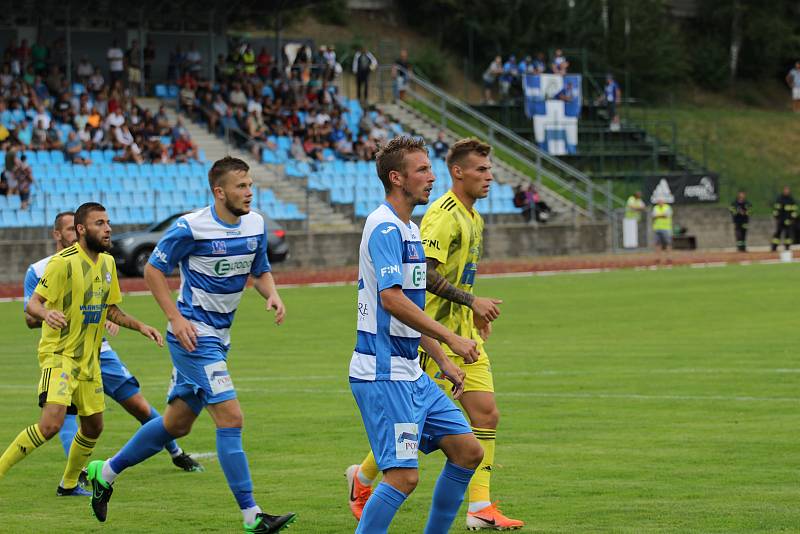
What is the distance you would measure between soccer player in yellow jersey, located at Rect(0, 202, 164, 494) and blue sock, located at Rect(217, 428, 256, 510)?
1.23m

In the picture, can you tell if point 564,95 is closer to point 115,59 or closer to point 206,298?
point 115,59

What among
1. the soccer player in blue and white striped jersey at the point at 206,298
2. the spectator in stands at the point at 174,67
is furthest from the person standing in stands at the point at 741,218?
the soccer player in blue and white striped jersey at the point at 206,298

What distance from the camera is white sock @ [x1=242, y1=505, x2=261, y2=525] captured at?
8.01 metres

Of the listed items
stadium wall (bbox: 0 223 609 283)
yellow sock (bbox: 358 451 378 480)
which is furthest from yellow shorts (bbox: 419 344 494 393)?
stadium wall (bbox: 0 223 609 283)

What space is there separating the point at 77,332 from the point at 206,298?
1364 millimetres

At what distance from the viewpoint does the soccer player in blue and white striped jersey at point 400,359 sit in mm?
6668

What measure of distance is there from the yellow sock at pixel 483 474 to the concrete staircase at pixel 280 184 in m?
30.5

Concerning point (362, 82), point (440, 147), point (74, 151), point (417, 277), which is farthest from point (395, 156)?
point (362, 82)

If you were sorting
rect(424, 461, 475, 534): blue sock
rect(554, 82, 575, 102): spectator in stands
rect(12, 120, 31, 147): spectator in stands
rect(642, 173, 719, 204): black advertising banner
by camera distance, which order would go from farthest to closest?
rect(554, 82, 575, 102): spectator in stands < rect(642, 173, 719, 204): black advertising banner < rect(12, 120, 31, 147): spectator in stands < rect(424, 461, 475, 534): blue sock

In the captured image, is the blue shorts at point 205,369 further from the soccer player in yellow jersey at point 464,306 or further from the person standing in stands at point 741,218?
the person standing in stands at point 741,218

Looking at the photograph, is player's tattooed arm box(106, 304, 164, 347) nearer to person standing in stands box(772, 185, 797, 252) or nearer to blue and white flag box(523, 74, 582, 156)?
person standing in stands box(772, 185, 797, 252)

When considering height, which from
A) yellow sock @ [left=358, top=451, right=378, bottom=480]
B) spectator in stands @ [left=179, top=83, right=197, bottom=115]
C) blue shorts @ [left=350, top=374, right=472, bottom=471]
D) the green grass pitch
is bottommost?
the green grass pitch

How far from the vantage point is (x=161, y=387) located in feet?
50.4

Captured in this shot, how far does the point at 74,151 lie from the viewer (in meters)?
37.6
